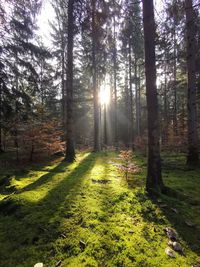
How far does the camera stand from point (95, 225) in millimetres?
3189

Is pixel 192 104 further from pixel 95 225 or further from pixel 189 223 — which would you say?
pixel 95 225

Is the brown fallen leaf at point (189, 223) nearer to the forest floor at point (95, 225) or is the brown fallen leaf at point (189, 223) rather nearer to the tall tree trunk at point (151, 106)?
the forest floor at point (95, 225)

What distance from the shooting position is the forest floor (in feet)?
8.29

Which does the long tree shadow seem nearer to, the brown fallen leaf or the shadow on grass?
the shadow on grass

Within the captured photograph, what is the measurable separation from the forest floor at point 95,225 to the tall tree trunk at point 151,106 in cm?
43

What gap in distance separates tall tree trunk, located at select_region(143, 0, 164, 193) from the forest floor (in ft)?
1.41

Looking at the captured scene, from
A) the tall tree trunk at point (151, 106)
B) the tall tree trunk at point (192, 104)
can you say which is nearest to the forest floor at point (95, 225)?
the tall tree trunk at point (151, 106)

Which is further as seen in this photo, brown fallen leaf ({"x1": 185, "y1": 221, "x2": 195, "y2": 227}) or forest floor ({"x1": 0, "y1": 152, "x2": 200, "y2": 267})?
brown fallen leaf ({"x1": 185, "y1": 221, "x2": 195, "y2": 227})

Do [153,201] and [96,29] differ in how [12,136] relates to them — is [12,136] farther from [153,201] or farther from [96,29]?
[153,201]

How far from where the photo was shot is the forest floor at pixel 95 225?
2.53 m

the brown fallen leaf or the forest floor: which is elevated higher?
the forest floor

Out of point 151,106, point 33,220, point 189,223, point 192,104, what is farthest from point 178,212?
point 192,104

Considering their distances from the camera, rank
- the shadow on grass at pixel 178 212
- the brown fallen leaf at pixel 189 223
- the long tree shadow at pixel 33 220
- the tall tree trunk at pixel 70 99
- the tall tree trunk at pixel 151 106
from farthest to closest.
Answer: the tall tree trunk at pixel 70 99, the tall tree trunk at pixel 151 106, the brown fallen leaf at pixel 189 223, the shadow on grass at pixel 178 212, the long tree shadow at pixel 33 220

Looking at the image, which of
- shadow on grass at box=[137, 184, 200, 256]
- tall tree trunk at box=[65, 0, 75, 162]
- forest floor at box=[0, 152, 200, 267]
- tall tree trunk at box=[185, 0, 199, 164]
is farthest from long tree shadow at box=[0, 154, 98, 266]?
tall tree trunk at box=[185, 0, 199, 164]
